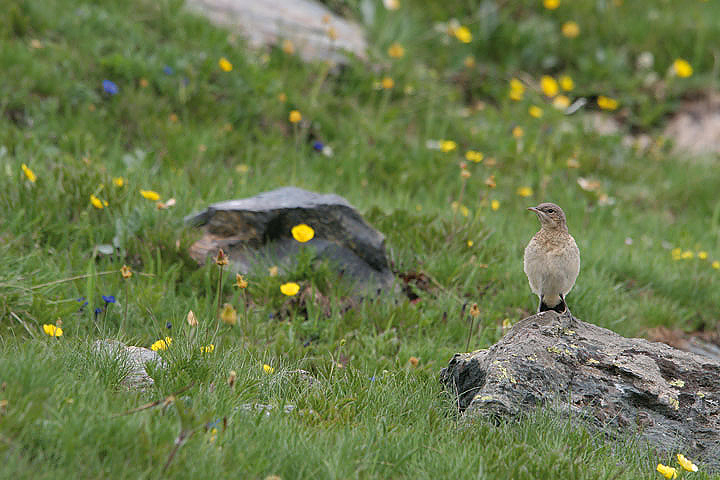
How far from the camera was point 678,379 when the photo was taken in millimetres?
3656

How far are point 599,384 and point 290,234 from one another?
2434 millimetres

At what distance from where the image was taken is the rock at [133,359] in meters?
3.23

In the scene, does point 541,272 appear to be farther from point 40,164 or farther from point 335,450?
point 40,164

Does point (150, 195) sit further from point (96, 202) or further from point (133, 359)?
point (133, 359)

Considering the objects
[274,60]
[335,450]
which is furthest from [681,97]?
[335,450]

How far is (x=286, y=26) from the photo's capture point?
8781 mm

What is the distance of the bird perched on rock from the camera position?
153 inches

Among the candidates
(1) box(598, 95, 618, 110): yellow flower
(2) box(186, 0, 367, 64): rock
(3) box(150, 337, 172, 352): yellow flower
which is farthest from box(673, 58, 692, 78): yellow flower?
(3) box(150, 337, 172, 352): yellow flower

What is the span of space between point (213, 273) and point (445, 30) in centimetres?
574

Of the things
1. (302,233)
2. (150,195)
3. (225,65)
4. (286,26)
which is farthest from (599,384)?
(286,26)

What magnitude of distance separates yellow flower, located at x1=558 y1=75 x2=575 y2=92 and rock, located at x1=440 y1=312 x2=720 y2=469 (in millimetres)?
5686

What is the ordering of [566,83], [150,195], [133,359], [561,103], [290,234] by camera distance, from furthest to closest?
[566,83] < [561,103] < [290,234] < [150,195] < [133,359]

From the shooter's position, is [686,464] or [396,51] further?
[396,51]

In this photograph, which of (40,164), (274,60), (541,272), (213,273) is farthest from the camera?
(274,60)
